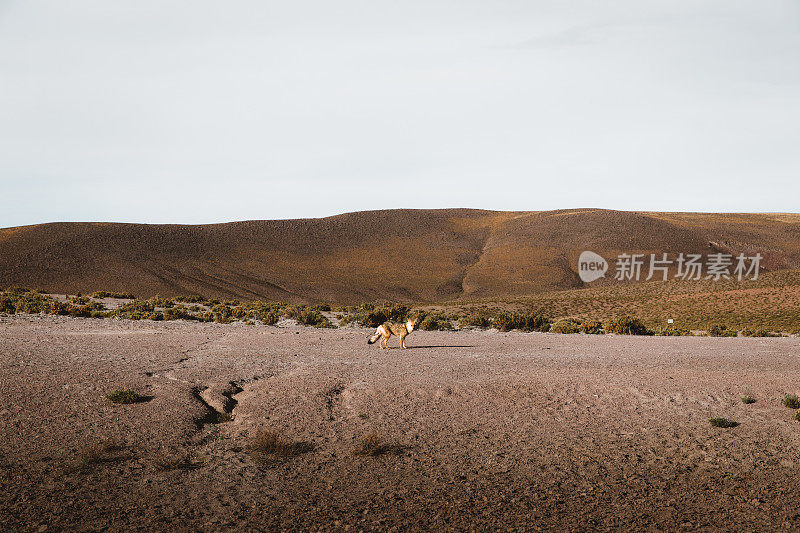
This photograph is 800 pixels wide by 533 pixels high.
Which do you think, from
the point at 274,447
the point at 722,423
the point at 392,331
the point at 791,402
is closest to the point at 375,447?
the point at 274,447

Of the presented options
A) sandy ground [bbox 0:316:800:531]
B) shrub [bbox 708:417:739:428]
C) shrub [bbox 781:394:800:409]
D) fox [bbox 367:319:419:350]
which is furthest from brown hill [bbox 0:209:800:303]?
shrub [bbox 708:417:739:428]

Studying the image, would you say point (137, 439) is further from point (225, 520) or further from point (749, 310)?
point (749, 310)

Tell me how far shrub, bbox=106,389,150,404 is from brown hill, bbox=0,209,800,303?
191ft

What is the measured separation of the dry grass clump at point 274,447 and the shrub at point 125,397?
2834 mm

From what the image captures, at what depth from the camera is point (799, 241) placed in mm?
110312

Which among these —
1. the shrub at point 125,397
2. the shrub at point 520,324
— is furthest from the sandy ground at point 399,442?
the shrub at point 520,324

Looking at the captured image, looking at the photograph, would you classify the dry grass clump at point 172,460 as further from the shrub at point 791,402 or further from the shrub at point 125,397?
the shrub at point 791,402

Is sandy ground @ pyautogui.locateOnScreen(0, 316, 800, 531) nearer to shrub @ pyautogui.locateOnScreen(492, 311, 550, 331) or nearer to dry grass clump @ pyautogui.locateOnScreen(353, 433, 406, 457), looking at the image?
dry grass clump @ pyautogui.locateOnScreen(353, 433, 406, 457)

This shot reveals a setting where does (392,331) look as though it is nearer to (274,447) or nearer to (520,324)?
(274,447)

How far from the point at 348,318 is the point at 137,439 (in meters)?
22.0

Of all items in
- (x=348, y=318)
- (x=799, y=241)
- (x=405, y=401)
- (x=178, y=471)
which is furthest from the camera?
(x=799, y=241)

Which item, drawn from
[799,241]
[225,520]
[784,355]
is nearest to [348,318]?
[784,355]

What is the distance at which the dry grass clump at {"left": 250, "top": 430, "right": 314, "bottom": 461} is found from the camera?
300 inches

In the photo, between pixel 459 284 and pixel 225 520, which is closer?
pixel 225 520
